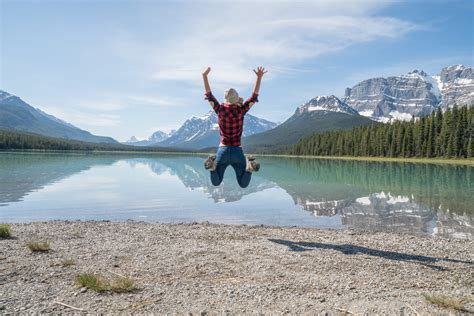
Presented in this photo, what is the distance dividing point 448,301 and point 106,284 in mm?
5859

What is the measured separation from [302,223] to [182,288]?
10629 millimetres

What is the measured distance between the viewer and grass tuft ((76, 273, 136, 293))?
6641 millimetres

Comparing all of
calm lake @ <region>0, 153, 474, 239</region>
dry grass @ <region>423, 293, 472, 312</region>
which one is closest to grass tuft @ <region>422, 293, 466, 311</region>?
dry grass @ <region>423, 293, 472, 312</region>

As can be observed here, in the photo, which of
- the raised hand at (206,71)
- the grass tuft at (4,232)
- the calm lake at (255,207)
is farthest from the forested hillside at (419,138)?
the grass tuft at (4,232)

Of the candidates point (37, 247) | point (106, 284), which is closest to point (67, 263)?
point (37, 247)

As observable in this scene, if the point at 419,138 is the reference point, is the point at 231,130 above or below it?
below

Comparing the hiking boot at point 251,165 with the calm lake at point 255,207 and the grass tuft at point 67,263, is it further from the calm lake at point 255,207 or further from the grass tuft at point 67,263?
the calm lake at point 255,207

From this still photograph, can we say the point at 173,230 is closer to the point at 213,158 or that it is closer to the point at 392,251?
the point at 213,158

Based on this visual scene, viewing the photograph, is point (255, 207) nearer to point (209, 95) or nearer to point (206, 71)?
point (209, 95)

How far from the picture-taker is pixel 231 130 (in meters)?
10.4

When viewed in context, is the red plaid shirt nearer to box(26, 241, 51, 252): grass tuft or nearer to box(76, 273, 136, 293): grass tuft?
box(76, 273, 136, 293): grass tuft

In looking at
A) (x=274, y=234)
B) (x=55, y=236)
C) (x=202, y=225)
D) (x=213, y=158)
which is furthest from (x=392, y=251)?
(x=55, y=236)

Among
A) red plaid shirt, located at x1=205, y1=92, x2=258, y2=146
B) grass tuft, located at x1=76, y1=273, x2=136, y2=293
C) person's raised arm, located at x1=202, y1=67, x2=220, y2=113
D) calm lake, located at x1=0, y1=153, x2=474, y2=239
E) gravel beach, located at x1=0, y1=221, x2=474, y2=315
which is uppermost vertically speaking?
person's raised arm, located at x1=202, y1=67, x2=220, y2=113

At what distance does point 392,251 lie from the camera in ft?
33.8
